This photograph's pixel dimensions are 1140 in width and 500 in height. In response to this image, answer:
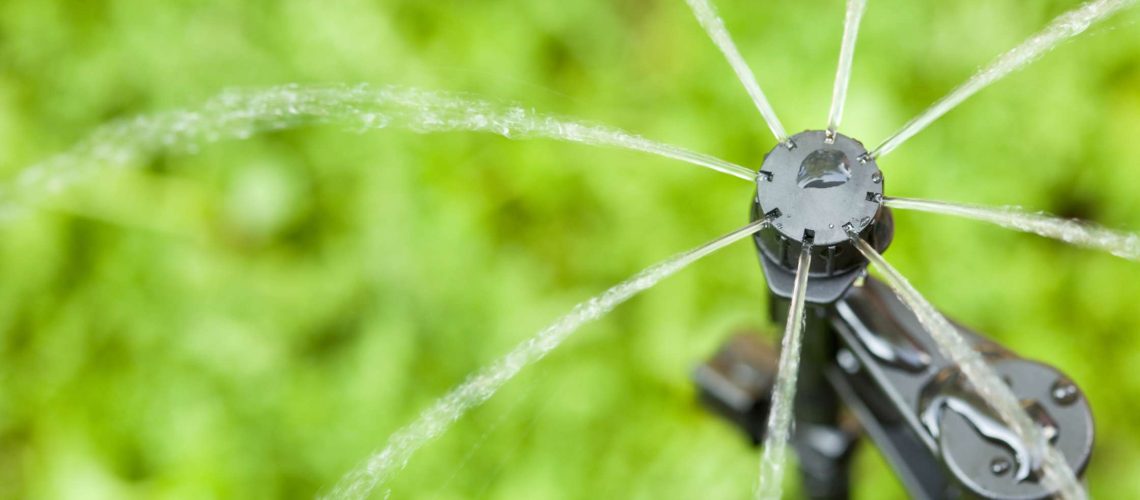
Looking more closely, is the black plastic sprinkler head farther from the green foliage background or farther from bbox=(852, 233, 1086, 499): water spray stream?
the green foliage background

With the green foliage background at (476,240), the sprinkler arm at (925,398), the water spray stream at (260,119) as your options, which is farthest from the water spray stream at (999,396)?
the green foliage background at (476,240)

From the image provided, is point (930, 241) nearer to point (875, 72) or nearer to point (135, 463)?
point (875, 72)

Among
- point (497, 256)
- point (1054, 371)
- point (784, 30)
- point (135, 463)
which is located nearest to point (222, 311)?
point (135, 463)

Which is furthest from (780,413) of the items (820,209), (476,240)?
(476,240)

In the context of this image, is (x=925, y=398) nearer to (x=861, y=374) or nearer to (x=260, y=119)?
(x=861, y=374)

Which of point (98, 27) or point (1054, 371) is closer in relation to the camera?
point (1054, 371)

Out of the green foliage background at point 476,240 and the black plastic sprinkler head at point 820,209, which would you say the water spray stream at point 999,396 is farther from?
the green foliage background at point 476,240

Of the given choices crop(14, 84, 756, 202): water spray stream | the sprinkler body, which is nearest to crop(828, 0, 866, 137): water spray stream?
the sprinkler body
